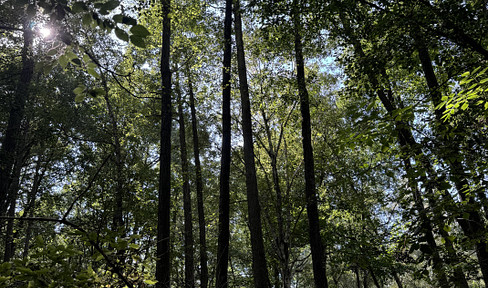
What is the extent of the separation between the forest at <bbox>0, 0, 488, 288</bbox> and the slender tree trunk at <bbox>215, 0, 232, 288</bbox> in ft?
0.15

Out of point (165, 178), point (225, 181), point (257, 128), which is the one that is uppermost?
point (257, 128)

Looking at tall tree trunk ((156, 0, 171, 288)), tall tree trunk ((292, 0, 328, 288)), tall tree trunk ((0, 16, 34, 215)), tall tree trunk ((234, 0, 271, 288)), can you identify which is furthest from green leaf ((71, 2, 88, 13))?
tall tree trunk ((0, 16, 34, 215))

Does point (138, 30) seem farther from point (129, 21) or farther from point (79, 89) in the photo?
point (79, 89)

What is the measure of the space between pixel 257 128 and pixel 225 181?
2995 millimetres

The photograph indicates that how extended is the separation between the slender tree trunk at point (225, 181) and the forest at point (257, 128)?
0.04 m

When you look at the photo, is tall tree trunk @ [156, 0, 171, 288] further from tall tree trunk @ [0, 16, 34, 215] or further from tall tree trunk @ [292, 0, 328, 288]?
tall tree trunk @ [0, 16, 34, 215]

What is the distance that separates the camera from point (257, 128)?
10336 millimetres

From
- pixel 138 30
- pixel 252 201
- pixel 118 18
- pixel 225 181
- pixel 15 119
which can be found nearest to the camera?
pixel 138 30

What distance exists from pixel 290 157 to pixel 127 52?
741 cm

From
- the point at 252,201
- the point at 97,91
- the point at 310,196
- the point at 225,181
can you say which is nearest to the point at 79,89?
the point at 97,91

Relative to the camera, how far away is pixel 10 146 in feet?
36.4

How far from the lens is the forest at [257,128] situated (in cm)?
216

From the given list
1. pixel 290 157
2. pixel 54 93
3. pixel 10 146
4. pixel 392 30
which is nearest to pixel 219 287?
pixel 392 30

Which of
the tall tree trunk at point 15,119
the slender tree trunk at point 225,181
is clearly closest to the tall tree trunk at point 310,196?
the slender tree trunk at point 225,181
